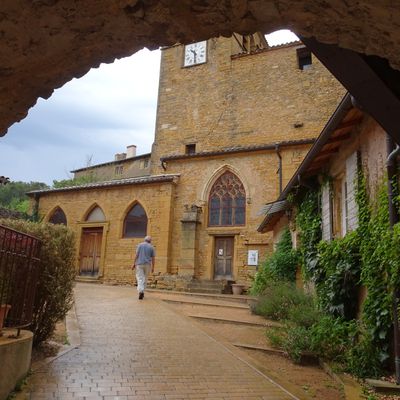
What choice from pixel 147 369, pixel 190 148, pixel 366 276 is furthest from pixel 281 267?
pixel 190 148

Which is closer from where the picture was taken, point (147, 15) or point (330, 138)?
point (147, 15)

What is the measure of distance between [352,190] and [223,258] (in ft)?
35.8

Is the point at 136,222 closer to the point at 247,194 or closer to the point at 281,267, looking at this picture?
the point at 247,194

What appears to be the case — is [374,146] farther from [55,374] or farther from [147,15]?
[55,374]

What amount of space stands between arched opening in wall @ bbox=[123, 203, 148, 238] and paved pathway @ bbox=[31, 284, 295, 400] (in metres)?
11.4

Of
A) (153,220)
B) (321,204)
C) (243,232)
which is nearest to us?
(321,204)

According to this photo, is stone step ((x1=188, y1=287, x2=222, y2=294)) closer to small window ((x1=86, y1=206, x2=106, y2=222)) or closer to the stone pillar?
the stone pillar

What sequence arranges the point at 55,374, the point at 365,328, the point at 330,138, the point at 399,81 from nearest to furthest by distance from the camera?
the point at 399,81
the point at 55,374
the point at 365,328
the point at 330,138

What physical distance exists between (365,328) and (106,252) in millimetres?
15075

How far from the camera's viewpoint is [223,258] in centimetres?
1723

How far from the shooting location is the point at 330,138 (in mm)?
7000

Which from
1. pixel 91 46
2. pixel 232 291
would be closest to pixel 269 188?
pixel 232 291

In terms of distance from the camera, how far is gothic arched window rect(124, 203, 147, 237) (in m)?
18.6

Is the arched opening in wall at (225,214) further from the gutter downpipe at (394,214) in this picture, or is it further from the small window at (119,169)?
the small window at (119,169)
